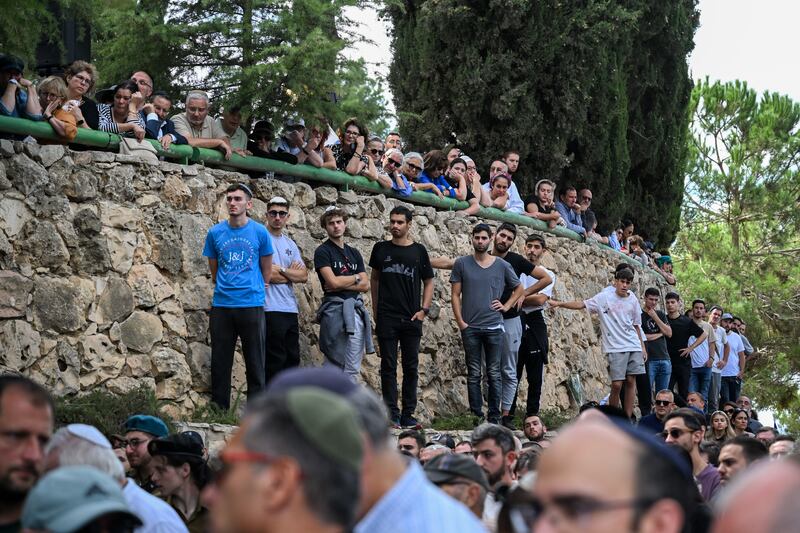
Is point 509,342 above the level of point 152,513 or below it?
below

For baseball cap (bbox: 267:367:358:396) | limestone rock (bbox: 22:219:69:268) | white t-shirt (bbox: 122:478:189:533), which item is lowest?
white t-shirt (bbox: 122:478:189:533)

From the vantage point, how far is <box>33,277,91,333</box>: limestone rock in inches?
355

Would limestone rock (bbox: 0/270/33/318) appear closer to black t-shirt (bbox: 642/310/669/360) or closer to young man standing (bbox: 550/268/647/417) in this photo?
young man standing (bbox: 550/268/647/417)

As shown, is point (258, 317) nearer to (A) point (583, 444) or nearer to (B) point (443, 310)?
(B) point (443, 310)

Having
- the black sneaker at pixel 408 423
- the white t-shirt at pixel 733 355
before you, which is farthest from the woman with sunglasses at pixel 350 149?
the white t-shirt at pixel 733 355

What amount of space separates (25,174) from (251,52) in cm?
335

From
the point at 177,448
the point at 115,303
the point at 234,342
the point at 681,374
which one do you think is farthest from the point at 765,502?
the point at 681,374

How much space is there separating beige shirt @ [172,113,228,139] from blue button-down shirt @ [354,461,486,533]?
8035mm

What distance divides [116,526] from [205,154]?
24.2 feet

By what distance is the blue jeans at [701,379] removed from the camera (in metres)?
17.8

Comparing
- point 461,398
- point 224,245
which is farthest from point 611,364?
point 224,245

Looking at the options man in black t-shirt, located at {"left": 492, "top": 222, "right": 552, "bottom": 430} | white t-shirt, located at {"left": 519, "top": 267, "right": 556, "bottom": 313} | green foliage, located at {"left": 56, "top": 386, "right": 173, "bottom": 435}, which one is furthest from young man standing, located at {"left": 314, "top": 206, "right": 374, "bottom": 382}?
white t-shirt, located at {"left": 519, "top": 267, "right": 556, "bottom": 313}

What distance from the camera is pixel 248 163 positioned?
10.9m

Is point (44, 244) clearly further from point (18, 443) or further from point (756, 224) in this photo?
point (756, 224)
